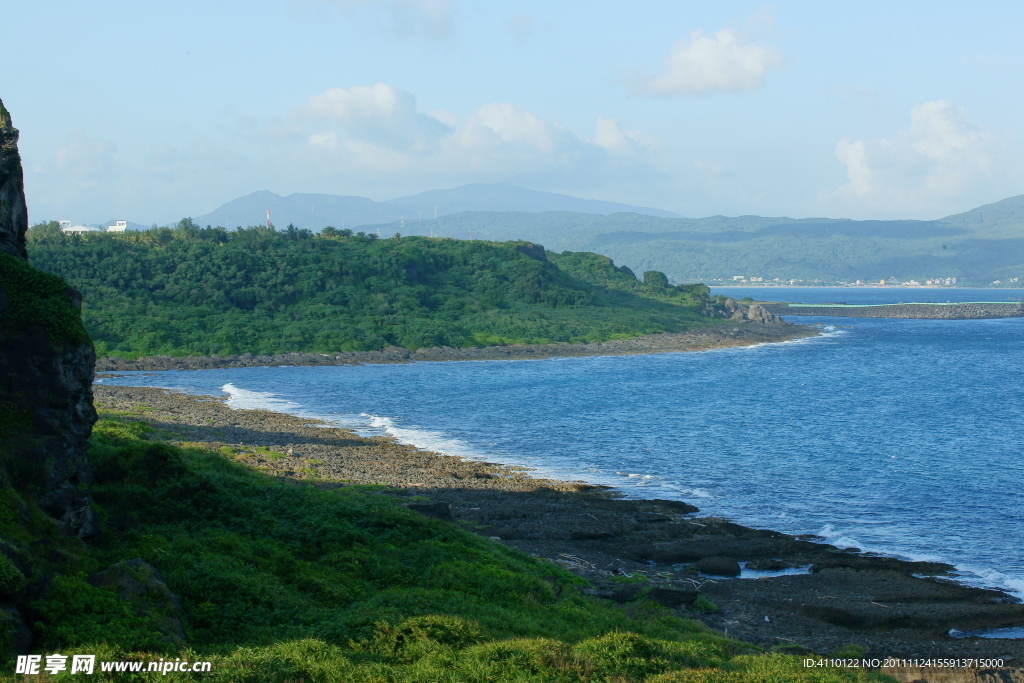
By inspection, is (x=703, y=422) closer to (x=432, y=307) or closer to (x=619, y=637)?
(x=619, y=637)

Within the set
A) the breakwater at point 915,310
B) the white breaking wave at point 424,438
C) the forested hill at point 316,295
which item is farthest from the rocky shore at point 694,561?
the breakwater at point 915,310

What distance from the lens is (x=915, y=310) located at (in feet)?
623

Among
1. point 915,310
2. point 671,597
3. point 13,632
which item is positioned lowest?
point 671,597

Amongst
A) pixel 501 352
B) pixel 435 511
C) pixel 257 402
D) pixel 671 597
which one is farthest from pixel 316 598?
pixel 501 352

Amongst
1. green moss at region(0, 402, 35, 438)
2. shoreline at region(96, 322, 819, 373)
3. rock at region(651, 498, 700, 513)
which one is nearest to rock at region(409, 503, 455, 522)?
rock at region(651, 498, 700, 513)

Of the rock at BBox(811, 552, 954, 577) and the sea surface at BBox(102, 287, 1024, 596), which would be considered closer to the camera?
the rock at BBox(811, 552, 954, 577)

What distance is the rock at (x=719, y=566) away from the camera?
2461 cm

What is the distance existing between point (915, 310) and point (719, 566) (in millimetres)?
186983

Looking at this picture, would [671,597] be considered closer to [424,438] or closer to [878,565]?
[878,565]

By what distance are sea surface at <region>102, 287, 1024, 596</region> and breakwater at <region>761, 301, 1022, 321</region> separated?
8814 cm

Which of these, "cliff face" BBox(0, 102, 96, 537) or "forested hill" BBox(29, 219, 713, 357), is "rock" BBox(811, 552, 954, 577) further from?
"forested hill" BBox(29, 219, 713, 357)

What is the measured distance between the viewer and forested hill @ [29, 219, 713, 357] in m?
95.6

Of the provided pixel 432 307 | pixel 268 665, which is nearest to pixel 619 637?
pixel 268 665

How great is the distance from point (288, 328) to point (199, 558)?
85.1 metres
